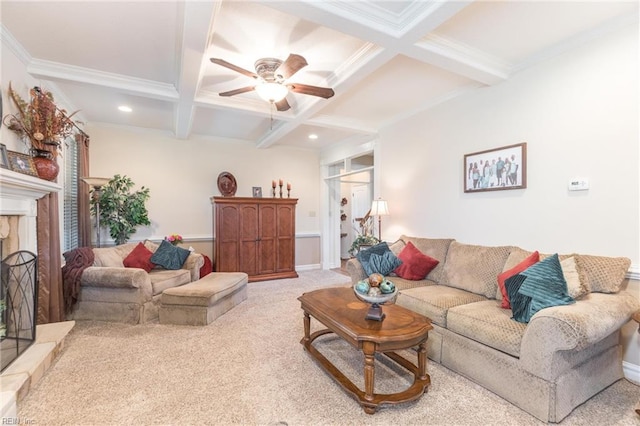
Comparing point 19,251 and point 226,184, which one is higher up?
point 226,184

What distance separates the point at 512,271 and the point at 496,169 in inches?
46.7

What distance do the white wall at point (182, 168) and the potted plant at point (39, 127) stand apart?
1.98 metres

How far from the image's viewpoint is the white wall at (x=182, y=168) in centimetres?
473

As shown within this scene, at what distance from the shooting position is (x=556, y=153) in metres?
2.62

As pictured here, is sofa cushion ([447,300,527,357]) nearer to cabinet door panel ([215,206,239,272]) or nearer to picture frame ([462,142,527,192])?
picture frame ([462,142,527,192])

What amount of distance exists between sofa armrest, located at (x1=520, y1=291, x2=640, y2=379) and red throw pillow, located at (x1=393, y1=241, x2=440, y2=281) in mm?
1489

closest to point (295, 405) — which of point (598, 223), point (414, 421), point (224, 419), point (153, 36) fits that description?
point (224, 419)

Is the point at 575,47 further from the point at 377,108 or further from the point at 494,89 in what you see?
the point at 377,108

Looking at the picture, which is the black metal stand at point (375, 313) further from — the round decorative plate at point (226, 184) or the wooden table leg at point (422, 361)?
the round decorative plate at point (226, 184)

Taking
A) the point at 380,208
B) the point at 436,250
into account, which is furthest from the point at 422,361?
the point at 380,208

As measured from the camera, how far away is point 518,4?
79.2 inches

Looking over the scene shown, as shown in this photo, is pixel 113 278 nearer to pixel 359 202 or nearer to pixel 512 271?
pixel 512 271

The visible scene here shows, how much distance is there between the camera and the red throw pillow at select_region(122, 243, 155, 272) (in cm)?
387

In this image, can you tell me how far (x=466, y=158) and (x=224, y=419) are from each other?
133 inches
